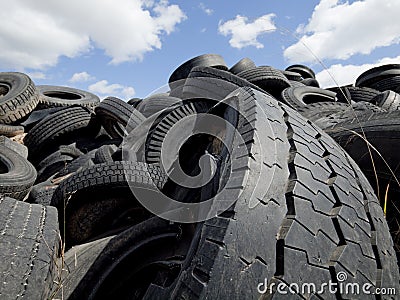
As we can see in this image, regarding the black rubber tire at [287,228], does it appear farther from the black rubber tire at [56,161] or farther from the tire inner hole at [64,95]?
the tire inner hole at [64,95]

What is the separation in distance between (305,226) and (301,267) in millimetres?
100

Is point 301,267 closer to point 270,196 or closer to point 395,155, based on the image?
point 270,196

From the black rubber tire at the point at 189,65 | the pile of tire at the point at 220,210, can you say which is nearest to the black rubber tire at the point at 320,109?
the pile of tire at the point at 220,210

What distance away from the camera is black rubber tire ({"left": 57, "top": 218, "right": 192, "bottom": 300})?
55.9 inches

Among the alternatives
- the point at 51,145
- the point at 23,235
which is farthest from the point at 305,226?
the point at 51,145

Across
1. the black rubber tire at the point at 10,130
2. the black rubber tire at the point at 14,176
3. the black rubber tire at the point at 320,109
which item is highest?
the black rubber tire at the point at 320,109

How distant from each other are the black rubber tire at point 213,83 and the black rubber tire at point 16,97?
2395 millimetres

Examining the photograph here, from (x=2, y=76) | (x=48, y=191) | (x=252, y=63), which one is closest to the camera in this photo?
(x=48, y=191)

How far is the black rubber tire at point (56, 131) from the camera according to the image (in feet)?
12.1

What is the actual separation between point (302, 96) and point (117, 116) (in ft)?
5.84

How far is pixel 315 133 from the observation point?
1.31 metres

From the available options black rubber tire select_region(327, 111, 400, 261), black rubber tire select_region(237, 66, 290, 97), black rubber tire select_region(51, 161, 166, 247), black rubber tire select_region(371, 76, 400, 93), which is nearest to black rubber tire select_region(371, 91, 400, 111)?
black rubber tire select_region(237, 66, 290, 97)

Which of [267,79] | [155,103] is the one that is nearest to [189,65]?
[267,79]

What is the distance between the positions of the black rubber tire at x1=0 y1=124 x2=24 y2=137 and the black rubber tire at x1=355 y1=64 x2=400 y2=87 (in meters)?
4.54
